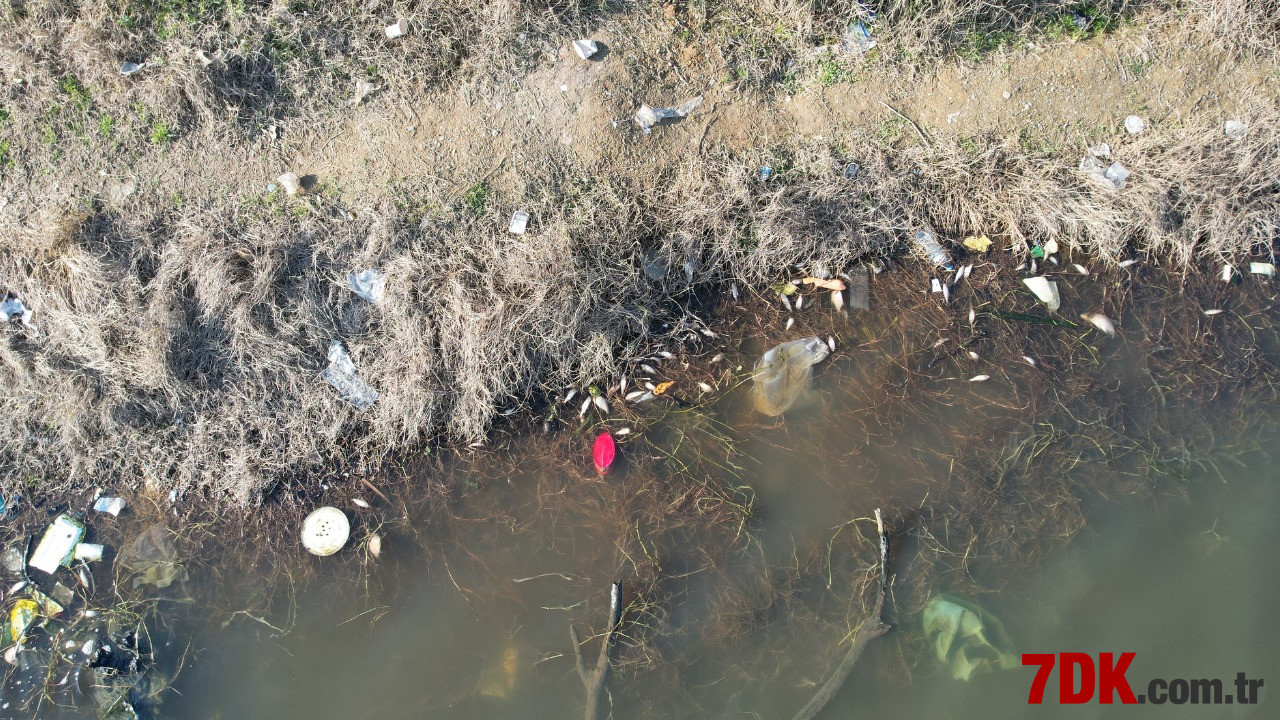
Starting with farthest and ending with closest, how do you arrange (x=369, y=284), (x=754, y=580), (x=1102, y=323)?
1. (x=1102, y=323)
2. (x=369, y=284)
3. (x=754, y=580)

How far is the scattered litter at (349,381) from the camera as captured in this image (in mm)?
3600

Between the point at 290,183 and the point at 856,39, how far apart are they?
2.90 metres

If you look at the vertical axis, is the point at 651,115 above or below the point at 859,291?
above

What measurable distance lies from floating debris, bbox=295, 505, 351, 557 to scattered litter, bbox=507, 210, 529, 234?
1562 mm

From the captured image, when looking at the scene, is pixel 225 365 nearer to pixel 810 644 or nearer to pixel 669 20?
pixel 669 20

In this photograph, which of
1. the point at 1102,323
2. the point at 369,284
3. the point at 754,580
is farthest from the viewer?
the point at 1102,323

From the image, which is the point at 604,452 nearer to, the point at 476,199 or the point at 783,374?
the point at 783,374

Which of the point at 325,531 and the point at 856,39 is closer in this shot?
the point at 325,531

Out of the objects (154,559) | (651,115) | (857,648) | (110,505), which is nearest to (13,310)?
(110,505)

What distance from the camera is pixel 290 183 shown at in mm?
3699

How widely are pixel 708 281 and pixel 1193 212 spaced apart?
2.44 meters

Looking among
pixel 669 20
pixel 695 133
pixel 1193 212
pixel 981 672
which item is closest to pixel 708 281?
pixel 695 133

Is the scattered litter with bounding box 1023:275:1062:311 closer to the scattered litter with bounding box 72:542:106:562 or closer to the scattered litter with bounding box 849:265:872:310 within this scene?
the scattered litter with bounding box 849:265:872:310

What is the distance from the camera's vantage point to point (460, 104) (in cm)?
373
